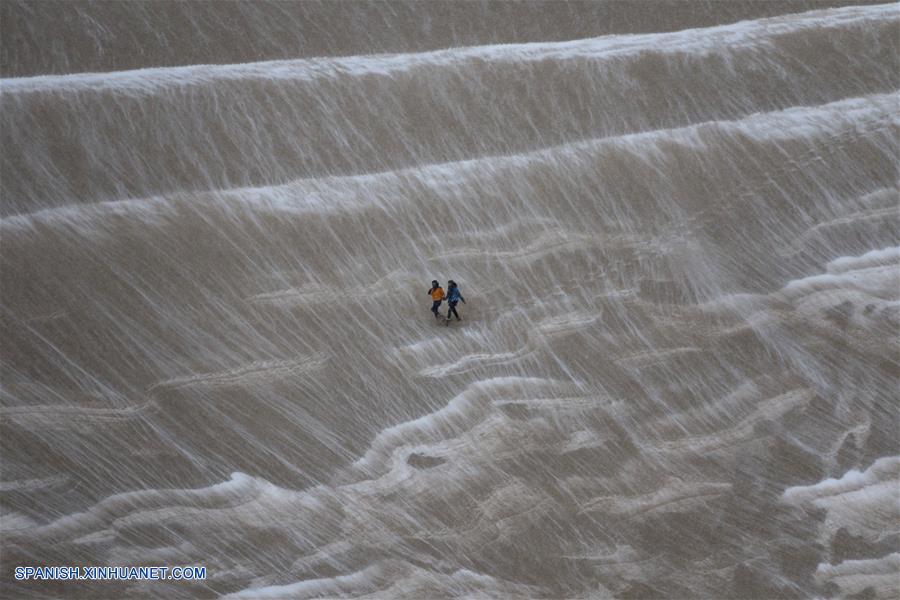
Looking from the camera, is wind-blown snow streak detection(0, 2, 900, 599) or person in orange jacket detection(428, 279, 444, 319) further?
person in orange jacket detection(428, 279, 444, 319)

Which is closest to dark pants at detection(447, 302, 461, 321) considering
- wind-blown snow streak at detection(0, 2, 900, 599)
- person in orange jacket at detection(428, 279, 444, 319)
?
person in orange jacket at detection(428, 279, 444, 319)

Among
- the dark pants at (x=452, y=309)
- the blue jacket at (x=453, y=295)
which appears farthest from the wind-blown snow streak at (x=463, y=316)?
the blue jacket at (x=453, y=295)

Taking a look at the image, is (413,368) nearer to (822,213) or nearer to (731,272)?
(731,272)

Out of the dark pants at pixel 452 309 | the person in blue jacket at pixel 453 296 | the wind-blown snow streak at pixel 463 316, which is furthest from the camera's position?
the dark pants at pixel 452 309

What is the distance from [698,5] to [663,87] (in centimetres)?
372

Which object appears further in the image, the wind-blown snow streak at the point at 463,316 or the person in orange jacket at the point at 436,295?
the person in orange jacket at the point at 436,295

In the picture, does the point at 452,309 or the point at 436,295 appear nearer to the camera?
the point at 436,295

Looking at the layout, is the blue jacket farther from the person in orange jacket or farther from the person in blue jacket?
the person in orange jacket

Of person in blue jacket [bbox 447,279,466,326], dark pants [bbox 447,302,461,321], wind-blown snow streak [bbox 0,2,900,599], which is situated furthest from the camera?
dark pants [bbox 447,302,461,321]

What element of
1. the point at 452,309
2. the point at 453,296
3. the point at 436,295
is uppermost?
the point at 436,295

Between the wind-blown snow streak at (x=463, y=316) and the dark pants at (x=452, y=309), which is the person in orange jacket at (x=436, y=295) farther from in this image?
the wind-blown snow streak at (x=463, y=316)

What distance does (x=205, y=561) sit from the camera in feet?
55.3

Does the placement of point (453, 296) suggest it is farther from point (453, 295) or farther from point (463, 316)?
point (463, 316)

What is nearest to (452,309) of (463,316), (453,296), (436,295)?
(453,296)
